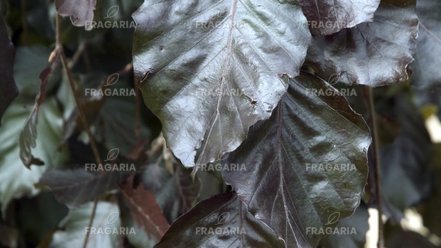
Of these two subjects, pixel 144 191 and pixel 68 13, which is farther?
pixel 144 191

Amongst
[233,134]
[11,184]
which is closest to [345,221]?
[233,134]

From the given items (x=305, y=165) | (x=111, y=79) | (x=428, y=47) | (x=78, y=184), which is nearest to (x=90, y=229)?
(x=78, y=184)

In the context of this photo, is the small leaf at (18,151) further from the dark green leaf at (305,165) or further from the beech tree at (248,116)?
the dark green leaf at (305,165)

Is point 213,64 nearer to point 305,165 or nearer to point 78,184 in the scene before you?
point 305,165

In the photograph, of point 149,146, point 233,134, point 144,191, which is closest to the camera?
point 233,134

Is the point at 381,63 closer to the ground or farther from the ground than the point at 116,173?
farther from the ground

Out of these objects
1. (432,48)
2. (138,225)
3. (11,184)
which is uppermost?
(432,48)

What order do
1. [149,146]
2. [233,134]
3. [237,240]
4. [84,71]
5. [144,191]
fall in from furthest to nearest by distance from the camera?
1. [84,71]
2. [149,146]
3. [144,191]
4. [237,240]
5. [233,134]

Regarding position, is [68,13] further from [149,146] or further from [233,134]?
[149,146]
